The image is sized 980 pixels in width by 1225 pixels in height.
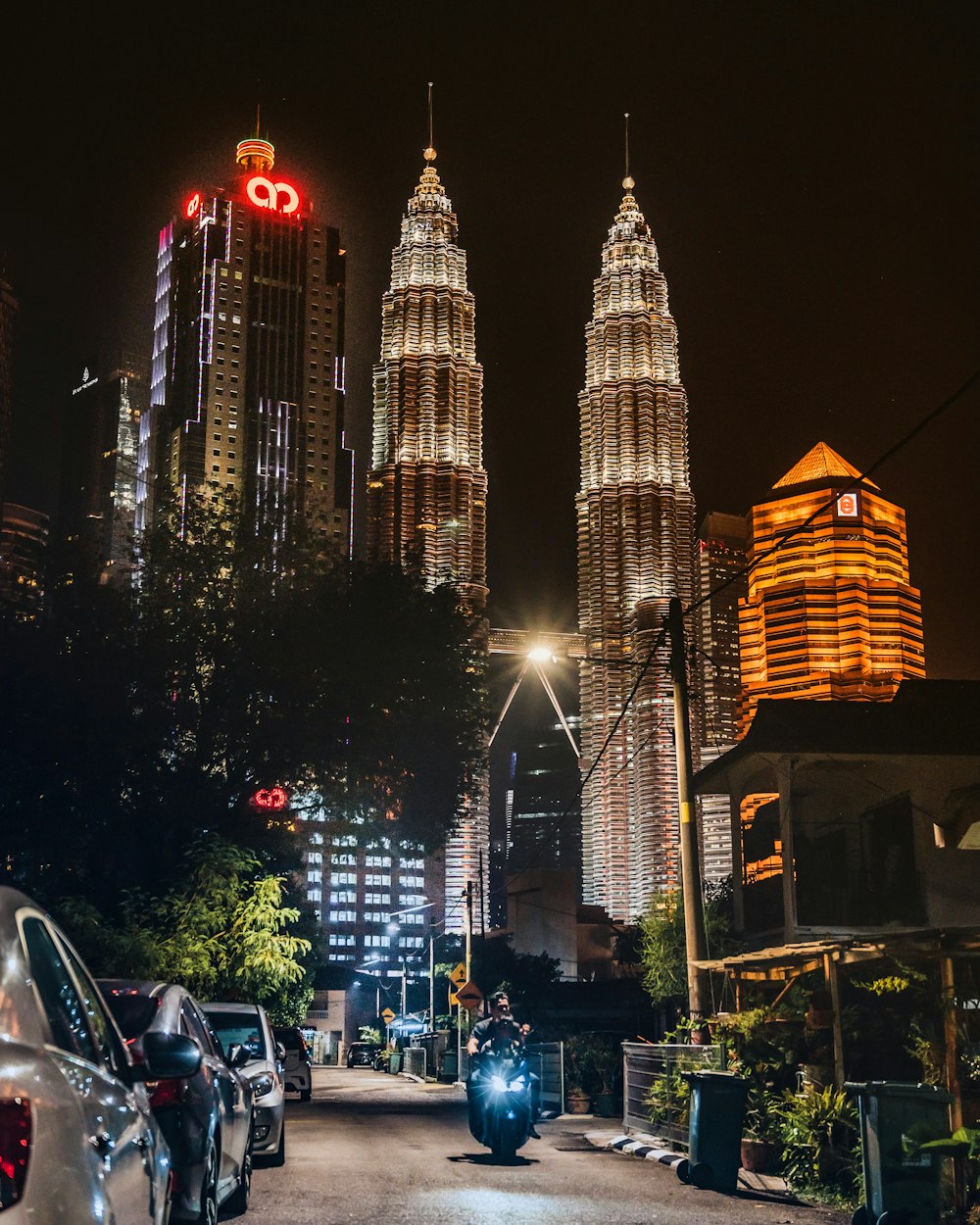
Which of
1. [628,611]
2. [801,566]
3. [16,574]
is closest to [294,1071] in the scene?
[16,574]

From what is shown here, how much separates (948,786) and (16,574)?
16912 mm

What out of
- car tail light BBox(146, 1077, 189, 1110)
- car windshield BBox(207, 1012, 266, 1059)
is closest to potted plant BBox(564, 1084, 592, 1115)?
car windshield BBox(207, 1012, 266, 1059)

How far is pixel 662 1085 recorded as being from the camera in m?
18.5

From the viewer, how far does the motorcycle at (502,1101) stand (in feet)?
50.9

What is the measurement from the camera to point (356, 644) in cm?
2912

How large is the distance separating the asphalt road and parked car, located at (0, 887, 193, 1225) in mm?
6295

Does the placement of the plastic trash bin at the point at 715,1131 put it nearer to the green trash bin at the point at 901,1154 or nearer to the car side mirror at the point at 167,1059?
the green trash bin at the point at 901,1154

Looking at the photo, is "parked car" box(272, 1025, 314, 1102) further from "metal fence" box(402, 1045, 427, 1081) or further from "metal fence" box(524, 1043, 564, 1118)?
"metal fence" box(402, 1045, 427, 1081)

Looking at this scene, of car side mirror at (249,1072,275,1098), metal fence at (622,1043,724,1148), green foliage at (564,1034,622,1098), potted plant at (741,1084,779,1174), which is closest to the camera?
car side mirror at (249,1072,275,1098)

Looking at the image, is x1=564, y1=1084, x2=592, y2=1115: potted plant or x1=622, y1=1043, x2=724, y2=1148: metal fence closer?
x1=622, y1=1043, x2=724, y2=1148: metal fence

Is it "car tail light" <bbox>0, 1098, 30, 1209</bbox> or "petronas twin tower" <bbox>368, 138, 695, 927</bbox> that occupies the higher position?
"petronas twin tower" <bbox>368, 138, 695, 927</bbox>

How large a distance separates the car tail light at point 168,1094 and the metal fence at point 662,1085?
31.9ft

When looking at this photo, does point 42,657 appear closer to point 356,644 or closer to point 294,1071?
point 356,644

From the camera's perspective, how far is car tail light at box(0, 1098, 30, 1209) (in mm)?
3346
